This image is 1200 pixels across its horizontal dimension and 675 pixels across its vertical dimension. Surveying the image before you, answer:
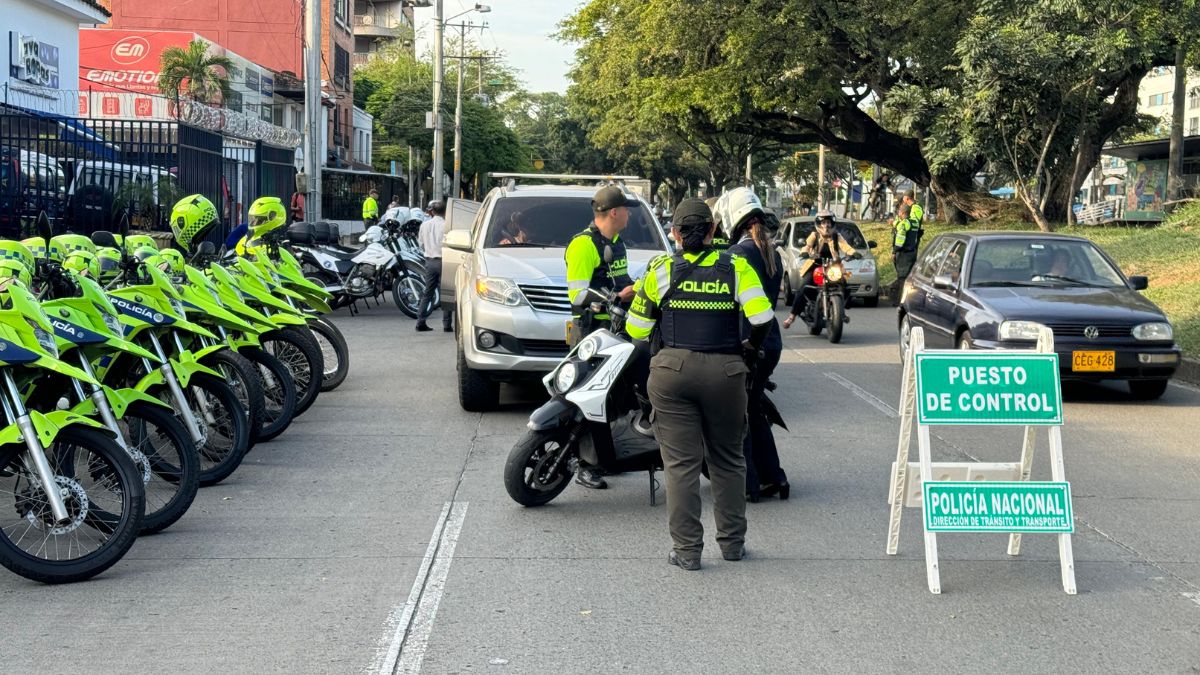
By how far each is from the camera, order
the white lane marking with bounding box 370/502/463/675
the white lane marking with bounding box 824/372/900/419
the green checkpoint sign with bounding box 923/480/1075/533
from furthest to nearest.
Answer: the white lane marking with bounding box 824/372/900/419 < the green checkpoint sign with bounding box 923/480/1075/533 < the white lane marking with bounding box 370/502/463/675

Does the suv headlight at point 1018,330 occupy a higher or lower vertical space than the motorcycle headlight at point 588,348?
lower

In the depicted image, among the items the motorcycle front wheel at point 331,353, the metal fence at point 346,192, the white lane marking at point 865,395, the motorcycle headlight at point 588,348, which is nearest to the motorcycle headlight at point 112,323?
the motorcycle headlight at point 588,348

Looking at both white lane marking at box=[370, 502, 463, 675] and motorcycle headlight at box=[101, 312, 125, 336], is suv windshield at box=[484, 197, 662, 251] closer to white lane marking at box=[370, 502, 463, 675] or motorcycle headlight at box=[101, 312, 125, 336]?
motorcycle headlight at box=[101, 312, 125, 336]

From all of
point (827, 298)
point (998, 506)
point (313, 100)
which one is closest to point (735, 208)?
point (998, 506)

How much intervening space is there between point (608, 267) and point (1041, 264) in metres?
5.72

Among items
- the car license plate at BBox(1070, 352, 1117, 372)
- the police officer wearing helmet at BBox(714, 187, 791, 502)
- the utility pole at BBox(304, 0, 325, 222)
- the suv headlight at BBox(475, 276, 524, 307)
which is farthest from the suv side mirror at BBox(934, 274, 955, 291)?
the utility pole at BBox(304, 0, 325, 222)

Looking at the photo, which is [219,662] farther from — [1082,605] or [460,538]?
[1082,605]

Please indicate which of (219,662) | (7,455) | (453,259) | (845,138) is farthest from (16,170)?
(845,138)

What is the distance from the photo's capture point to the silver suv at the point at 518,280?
10.7 m

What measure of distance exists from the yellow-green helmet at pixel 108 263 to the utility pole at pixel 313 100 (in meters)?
16.9

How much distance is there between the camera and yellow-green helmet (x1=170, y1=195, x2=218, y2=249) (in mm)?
10258

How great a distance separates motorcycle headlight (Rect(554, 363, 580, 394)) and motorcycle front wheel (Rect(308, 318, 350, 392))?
4.67 m

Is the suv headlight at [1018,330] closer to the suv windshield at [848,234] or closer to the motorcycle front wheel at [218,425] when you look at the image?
the motorcycle front wheel at [218,425]

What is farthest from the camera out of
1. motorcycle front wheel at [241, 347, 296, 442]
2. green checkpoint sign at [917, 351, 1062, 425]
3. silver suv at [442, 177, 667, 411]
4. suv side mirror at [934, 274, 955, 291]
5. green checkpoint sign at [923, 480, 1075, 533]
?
suv side mirror at [934, 274, 955, 291]
